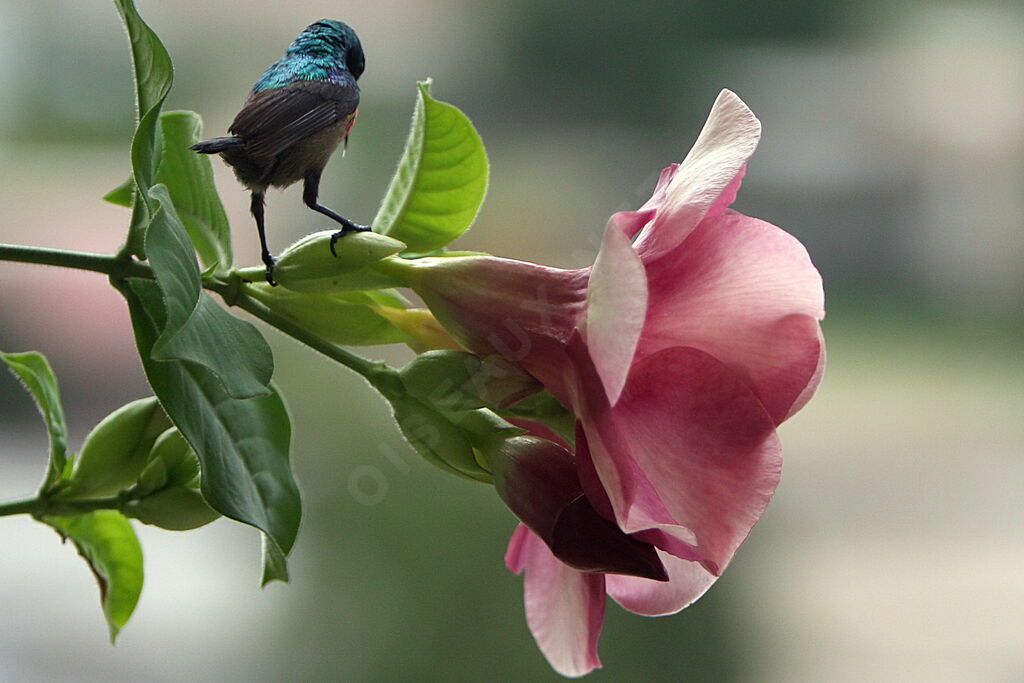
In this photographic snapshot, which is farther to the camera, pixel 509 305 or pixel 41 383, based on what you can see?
pixel 41 383

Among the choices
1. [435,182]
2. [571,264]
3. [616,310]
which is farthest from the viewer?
[571,264]

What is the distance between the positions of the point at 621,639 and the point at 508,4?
0.86 metres

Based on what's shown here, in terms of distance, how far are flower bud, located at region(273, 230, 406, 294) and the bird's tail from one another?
4cm

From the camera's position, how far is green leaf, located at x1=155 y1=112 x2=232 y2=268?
0.30m

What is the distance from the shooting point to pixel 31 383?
0.36 meters

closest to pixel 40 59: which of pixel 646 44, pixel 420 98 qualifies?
pixel 646 44

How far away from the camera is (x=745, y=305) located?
21cm

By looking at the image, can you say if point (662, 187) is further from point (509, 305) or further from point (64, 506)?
point (64, 506)

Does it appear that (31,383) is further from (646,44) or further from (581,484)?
(646,44)

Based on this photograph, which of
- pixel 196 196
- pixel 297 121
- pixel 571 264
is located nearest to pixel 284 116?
pixel 297 121

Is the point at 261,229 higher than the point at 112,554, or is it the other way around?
the point at 261,229

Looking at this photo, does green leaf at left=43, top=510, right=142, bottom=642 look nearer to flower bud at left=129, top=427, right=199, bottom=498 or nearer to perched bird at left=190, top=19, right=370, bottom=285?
flower bud at left=129, top=427, right=199, bottom=498

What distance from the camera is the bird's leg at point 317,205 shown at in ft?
0.78

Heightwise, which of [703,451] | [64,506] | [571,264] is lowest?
[571,264]
